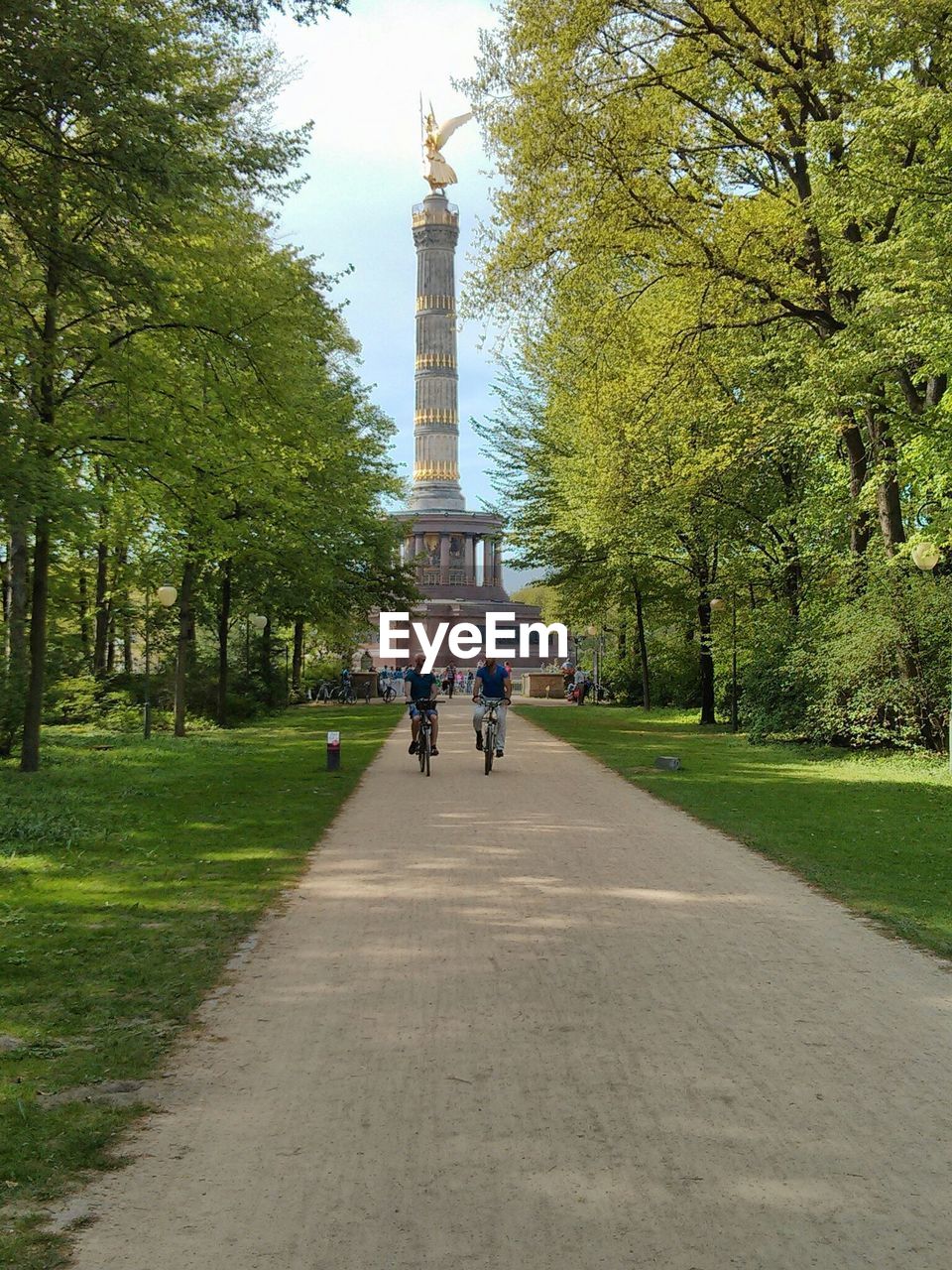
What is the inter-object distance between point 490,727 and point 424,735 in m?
1.03

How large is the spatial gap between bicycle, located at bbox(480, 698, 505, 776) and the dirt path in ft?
29.0

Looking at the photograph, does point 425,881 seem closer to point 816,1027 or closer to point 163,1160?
point 816,1027

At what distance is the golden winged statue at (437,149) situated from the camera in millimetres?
81312

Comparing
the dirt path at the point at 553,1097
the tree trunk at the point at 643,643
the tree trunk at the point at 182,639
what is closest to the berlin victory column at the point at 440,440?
the tree trunk at the point at 643,643

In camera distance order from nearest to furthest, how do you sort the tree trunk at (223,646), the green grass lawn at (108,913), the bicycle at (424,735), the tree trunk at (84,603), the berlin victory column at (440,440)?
1. the green grass lawn at (108,913)
2. the bicycle at (424,735)
3. the tree trunk at (84,603)
4. the tree trunk at (223,646)
5. the berlin victory column at (440,440)

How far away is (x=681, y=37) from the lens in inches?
747

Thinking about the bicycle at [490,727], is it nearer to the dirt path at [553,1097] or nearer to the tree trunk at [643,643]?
the dirt path at [553,1097]

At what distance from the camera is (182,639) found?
2391cm

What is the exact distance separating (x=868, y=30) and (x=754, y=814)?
436 inches

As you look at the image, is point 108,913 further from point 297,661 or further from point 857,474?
point 297,661

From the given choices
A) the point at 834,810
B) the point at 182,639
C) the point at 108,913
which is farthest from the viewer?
the point at 182,639

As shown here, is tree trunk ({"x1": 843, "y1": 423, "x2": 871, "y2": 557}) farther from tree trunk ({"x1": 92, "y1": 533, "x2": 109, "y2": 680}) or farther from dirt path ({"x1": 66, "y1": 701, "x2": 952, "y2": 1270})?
tree trunk ({"x1": 92, "y1": 533, "x2": 109, "y2": 680})

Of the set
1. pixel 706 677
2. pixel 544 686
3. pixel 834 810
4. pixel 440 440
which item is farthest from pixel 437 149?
pixel 834 810

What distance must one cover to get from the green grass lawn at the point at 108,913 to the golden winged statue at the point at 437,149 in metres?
71.2
